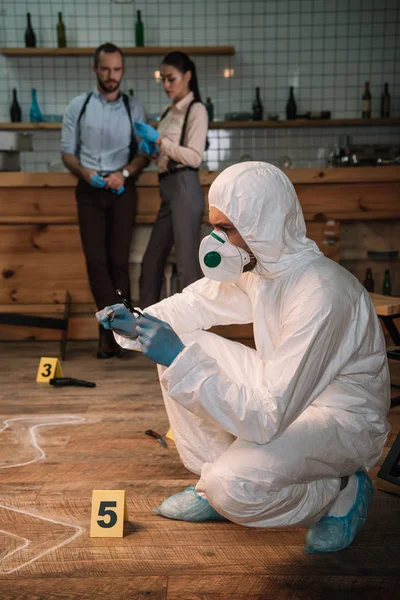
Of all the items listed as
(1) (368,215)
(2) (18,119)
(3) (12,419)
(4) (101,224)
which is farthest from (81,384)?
(2) (18,119)

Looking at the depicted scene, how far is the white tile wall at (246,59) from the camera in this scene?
5570mm

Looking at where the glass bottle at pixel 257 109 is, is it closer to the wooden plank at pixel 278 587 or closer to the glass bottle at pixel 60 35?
the glass bottle at pixel 60 35

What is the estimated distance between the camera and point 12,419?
285 centimetres

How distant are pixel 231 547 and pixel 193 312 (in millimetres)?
666

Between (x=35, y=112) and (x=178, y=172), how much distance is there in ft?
7.16

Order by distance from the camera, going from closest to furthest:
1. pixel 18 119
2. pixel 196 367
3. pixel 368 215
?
pixel 196 367, pixel 368 215, pixel 18 119

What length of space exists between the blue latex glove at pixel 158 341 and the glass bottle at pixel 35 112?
4.28m

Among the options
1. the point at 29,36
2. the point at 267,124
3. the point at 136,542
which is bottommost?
the point at 136,542

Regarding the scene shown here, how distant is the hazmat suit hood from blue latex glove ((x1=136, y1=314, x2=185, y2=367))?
319mm

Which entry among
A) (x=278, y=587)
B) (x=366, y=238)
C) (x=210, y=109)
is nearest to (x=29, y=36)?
(x=210, y=109)

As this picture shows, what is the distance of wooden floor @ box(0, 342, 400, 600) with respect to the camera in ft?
5.31

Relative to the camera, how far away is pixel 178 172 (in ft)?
12.4

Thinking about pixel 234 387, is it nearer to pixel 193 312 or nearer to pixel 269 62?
pixel 193 312

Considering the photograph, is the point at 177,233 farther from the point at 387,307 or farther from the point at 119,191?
the point at 387,307
